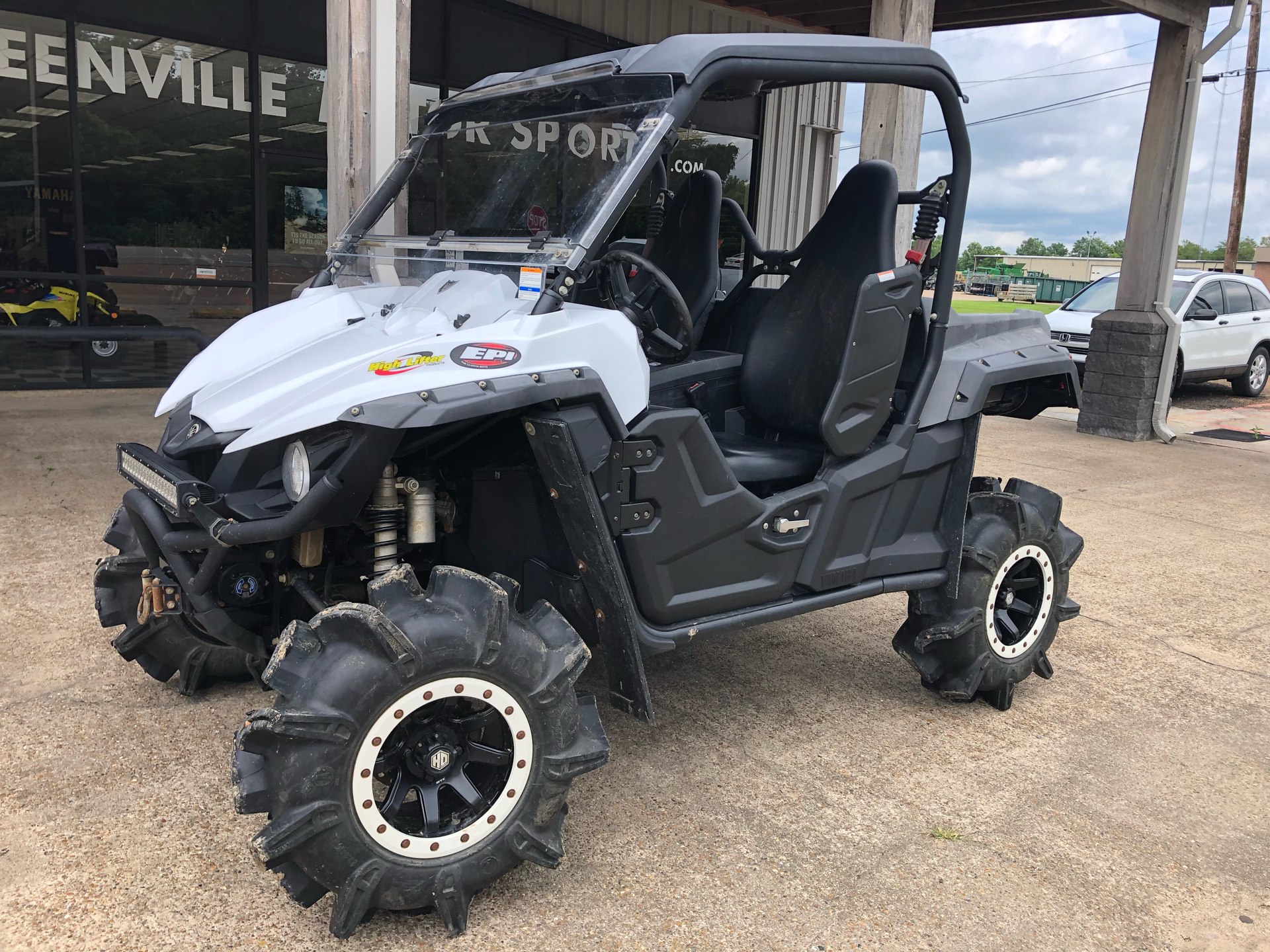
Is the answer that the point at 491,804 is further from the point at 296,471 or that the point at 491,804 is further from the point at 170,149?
the point at 170,149

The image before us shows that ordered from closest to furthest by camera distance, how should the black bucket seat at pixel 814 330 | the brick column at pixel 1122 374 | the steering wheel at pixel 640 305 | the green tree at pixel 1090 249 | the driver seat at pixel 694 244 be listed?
the steering wheel at pixel 640 305 → the black bucket seat at pixel 814 330 → the driver seat at pixel 694 244 → the brick column at pixel 1122 374 → the green tree at pixel 1090 249

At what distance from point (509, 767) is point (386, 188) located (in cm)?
214

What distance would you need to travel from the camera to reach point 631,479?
281 cm

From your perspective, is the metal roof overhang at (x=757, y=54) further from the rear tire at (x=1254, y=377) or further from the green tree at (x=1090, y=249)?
the green tree at (x=1090, y=249)

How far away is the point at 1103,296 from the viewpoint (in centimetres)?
1422

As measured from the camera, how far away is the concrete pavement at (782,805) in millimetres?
2525

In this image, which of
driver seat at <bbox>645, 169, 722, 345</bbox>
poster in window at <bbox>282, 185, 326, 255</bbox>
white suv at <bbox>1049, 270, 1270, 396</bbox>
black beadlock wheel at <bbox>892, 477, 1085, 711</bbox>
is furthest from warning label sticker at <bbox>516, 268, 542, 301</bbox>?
white suv at <bbox>1049, 270, 1270, 396</bbox>

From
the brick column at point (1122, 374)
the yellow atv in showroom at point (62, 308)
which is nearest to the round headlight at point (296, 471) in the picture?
the yellow atv in showroom at point (62, 308)

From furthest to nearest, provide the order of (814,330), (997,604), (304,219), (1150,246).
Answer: (304,219)
(1150,246)
(997,604)
(814,330)

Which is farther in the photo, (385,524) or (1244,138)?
(1244,138)

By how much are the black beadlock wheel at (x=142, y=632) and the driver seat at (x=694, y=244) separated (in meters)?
2.01

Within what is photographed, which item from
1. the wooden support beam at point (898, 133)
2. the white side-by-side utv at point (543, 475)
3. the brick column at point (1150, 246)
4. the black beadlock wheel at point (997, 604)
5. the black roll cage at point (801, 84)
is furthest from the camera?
the brick column at point (1150, 246)

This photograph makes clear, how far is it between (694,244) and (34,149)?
8.04 m

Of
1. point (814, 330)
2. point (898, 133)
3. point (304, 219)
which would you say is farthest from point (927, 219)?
point (304, 219)
